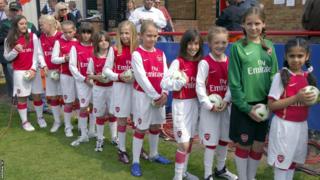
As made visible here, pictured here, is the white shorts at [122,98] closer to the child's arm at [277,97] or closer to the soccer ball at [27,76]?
the child's arm at [277,97]

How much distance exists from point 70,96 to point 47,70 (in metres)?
0.61

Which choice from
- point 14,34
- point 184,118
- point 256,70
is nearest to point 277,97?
point 256,70

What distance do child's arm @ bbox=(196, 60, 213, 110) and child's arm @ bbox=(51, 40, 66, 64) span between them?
2.55 metres

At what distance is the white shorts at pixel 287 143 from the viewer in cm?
362

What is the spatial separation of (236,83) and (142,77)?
111 centimetres

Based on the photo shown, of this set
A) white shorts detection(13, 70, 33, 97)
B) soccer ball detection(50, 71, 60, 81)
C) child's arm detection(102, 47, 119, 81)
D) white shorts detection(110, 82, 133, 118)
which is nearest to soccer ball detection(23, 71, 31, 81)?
white shorts detection(13, 70, 33, 97)

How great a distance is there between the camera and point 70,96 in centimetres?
608

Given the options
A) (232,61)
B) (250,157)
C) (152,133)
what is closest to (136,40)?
(152,133)

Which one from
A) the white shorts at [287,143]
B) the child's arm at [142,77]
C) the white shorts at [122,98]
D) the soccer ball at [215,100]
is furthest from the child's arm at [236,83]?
the white shorts at [122,98]

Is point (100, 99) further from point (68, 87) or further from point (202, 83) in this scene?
point (202, 83)

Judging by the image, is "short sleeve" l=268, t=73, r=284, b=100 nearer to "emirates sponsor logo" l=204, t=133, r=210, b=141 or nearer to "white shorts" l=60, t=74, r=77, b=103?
"emirates sponsor logo" l=204, t=133, r=210, b=141

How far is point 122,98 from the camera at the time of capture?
4973 mm

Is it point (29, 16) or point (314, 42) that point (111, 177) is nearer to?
point (314, 42)

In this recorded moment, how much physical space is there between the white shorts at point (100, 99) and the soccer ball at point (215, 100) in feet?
5.87
